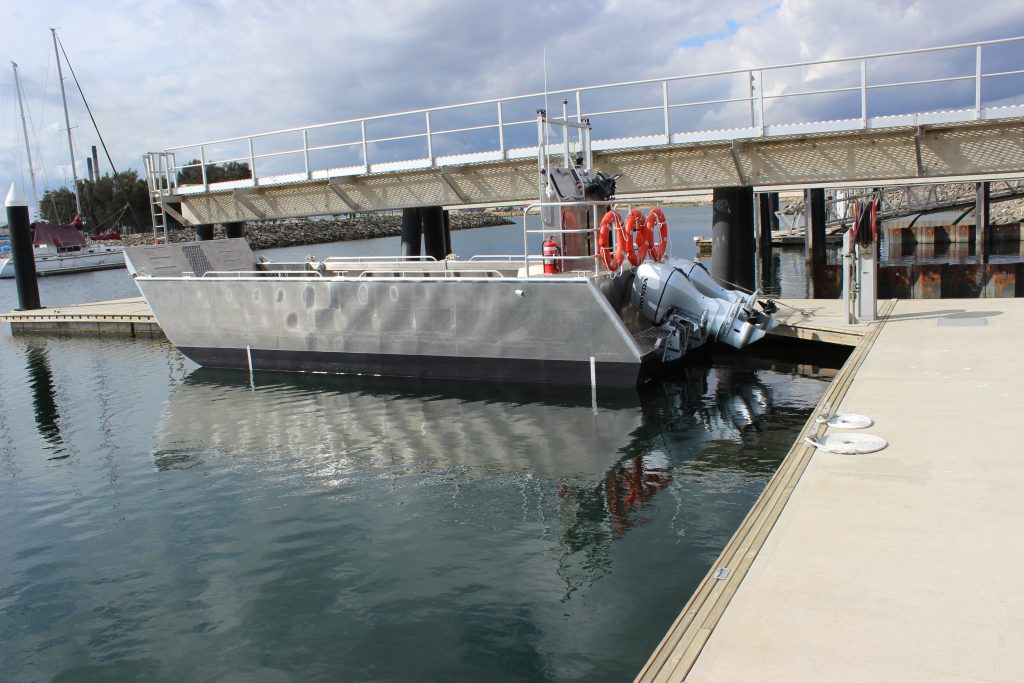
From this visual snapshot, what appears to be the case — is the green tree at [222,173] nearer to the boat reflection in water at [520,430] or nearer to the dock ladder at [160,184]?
the dock ladder at [160,184]

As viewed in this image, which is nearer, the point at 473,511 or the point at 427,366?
the point at 473,511

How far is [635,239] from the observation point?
14977mm

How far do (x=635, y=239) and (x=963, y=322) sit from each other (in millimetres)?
5913

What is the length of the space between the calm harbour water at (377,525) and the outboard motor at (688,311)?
830 millimetres

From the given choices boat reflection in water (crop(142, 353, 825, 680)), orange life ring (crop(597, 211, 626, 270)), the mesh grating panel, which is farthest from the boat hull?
orange life ring (crop(597, 211, 626, 270))

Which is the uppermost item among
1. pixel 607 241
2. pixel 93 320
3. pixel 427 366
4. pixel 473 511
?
pixel 607 241

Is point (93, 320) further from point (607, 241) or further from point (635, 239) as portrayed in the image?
point (635, 239)

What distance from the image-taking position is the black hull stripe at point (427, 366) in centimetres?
1409

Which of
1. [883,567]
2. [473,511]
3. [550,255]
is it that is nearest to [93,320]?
[550,255]

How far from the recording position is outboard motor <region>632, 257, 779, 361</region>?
14.4 meters

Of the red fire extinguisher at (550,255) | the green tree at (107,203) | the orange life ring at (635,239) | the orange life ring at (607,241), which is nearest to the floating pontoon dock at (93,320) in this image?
the red fire extinguisher at (550,255)

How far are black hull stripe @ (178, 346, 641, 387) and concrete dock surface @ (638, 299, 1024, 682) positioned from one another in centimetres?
560

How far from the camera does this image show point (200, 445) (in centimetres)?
1232

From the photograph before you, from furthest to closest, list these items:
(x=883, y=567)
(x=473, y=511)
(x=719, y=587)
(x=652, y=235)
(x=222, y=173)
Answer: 1. (x=222, y=173)
2. (x=652, y=235)
3. (x=473, y=511)
4. (x=883, y=567)
5. (x=719, y=587)
